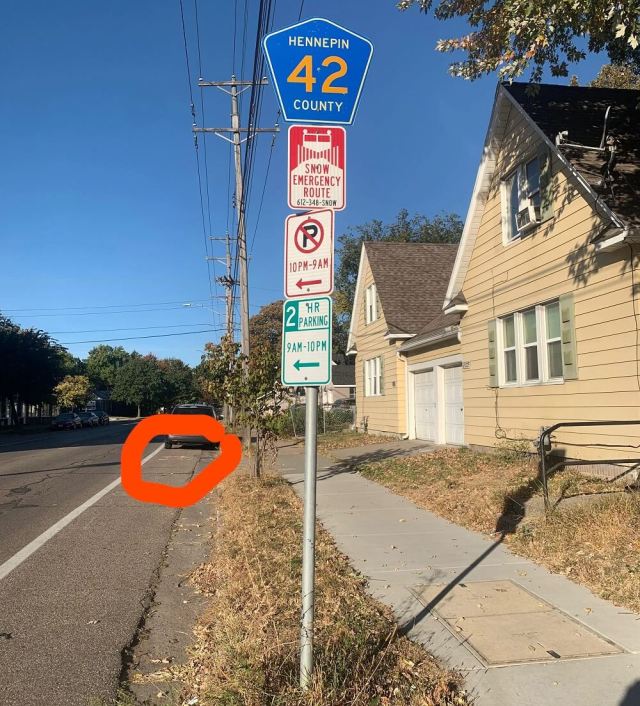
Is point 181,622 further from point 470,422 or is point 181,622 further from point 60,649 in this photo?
point 470,422

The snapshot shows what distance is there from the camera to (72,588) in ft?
19.5

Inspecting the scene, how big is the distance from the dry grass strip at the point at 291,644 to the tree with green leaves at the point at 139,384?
273ft

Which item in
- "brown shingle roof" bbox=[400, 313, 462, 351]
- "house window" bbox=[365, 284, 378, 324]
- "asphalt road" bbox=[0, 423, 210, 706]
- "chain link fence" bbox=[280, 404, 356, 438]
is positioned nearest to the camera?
"asphalt road" bbox=[0, 423, 210, 706]

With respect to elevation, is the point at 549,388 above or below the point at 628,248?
below

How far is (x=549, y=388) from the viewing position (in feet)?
37.3

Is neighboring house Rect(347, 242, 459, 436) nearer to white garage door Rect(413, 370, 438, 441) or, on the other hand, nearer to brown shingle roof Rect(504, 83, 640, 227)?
white garage door Rect(413, 370, 438, 441)

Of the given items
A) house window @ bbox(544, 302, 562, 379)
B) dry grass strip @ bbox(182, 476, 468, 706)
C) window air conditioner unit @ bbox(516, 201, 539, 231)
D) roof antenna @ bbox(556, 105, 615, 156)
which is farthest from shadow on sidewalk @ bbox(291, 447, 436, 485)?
roof antenna @ bbox(556, 105, 615, 156)

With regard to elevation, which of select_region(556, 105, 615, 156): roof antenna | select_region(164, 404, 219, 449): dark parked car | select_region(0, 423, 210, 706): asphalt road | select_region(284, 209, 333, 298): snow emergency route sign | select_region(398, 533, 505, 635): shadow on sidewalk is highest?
select_region(556, 105, 615, 156): roof antenna

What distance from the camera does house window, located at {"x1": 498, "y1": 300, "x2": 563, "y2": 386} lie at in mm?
11492

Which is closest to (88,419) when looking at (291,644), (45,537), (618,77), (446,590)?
(618,77)

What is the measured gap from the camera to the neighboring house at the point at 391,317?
805 inches

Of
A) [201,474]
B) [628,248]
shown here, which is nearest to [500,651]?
[628,248]

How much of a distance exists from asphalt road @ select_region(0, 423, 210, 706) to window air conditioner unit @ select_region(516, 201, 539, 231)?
801 cm

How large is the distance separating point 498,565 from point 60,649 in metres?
3.92
